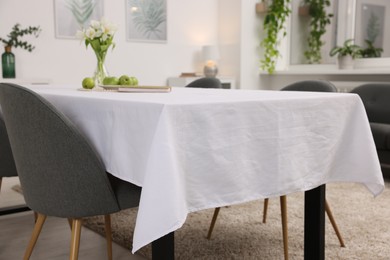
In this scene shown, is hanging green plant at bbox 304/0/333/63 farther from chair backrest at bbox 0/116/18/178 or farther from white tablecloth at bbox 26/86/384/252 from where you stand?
chair backrest at bbox 0/116/18/178

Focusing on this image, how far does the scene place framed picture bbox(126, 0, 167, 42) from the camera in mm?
5466

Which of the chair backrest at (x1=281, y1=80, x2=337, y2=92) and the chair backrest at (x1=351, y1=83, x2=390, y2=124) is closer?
the chair backrest at (x1=281, y1=80, x2=337, y2=92)

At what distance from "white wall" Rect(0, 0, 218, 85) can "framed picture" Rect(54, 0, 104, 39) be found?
0.06 m

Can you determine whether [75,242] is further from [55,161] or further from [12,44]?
[12,44]

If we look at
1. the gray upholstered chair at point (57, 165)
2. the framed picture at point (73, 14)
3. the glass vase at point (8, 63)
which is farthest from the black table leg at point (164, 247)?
the framed picture at point (73, 14)

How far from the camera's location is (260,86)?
6.21 m

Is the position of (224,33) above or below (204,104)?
above

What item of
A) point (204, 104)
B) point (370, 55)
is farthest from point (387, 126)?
point (204, 104)

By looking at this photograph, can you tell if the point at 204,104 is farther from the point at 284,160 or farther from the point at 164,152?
the point at 284,160

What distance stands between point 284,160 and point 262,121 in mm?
169

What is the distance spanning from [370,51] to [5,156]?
439cm

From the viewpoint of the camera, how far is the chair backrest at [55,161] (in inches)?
56.7

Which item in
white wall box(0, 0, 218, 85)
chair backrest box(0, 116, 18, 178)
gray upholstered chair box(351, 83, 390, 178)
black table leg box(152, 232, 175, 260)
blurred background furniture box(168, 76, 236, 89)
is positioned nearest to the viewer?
black table leg box(152, 232, 175, 260)

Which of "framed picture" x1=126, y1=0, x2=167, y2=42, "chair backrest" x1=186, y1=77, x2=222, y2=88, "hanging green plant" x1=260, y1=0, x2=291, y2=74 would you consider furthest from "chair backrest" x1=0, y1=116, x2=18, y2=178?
"hanging green plant" x1=260, y1=0, x2=291, y2=74
